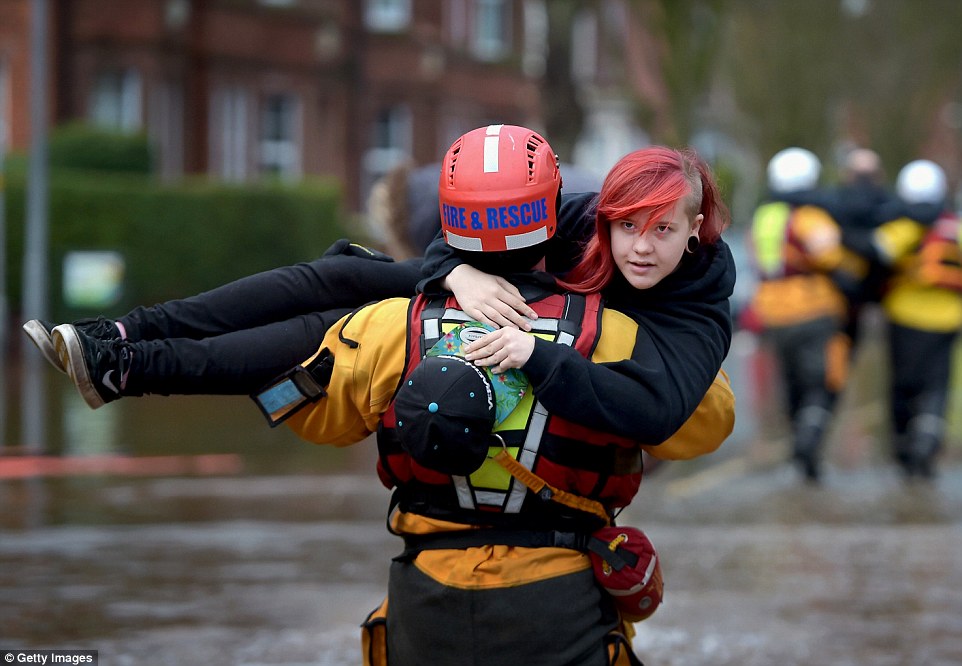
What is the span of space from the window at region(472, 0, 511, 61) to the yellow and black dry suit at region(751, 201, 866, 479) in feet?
87.6

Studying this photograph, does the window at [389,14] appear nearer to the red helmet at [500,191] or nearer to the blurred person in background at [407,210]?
the blurred person in background at [407,210]

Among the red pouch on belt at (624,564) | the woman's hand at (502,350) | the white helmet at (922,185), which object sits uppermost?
the woman's hand at (502,350)

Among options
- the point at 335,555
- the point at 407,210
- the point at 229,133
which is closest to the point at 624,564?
the point at 407,210

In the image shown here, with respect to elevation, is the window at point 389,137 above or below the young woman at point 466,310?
below

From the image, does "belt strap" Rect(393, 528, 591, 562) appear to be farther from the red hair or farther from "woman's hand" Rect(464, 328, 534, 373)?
the red hair

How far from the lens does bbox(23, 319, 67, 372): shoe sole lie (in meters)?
3.23

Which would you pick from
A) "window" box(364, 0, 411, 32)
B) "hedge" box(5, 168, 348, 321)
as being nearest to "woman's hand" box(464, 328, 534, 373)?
"hedge" box(5, 168, 348, 321)

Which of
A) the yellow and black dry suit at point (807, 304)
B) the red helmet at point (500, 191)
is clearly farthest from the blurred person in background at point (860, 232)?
the red helmet at point (500, 191)

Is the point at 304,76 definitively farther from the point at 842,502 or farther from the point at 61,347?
the point at 61,347

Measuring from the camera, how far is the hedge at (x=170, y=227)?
19.1m

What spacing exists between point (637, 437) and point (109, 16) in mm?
24107

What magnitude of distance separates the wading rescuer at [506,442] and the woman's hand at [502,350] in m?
0.01

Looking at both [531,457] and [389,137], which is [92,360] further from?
[389,137]

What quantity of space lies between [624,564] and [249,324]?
0.93 m
